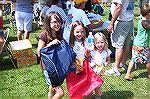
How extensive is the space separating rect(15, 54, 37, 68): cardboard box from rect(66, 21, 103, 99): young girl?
5.17ft

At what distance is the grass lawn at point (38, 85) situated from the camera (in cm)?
432

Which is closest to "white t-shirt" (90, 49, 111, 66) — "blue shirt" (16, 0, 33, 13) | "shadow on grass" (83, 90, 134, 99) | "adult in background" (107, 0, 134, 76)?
"shadow on grass" (83, 90, 134, 99)

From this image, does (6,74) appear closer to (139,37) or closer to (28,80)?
(28,80)

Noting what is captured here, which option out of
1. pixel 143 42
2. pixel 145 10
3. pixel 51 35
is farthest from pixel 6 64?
pixel 145 10

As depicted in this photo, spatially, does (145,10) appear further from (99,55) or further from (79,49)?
(79,49)

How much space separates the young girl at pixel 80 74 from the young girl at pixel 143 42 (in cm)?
108

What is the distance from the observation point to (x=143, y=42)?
471 cm

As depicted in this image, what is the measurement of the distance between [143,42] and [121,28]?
369 millimetres

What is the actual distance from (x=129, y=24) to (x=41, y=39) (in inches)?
67.5

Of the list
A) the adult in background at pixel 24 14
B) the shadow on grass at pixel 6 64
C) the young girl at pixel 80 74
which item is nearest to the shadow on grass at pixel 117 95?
the young girl at pixel 80 74

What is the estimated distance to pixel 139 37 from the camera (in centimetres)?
473

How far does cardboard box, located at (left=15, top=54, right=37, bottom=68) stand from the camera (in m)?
5.15

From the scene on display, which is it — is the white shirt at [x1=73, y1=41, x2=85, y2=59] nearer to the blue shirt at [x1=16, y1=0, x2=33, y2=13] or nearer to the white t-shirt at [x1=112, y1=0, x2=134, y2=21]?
the white t-shirt at [x1=112, y1=0, x2=134, y2=21]

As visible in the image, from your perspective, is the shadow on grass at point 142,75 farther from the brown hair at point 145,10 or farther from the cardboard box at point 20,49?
the cardboard box at point 20,49
